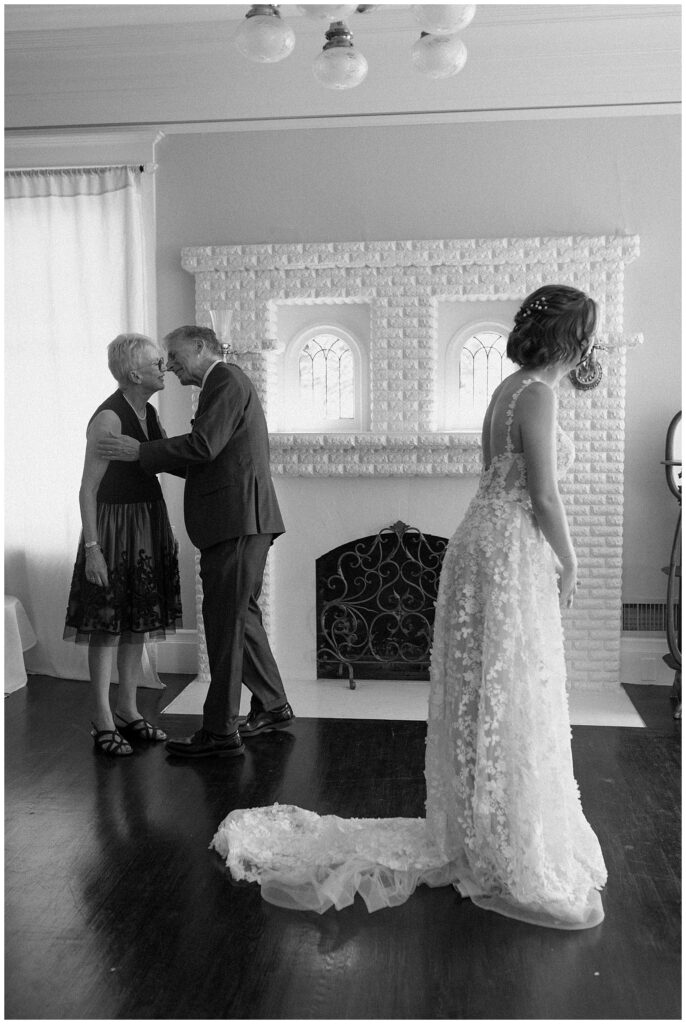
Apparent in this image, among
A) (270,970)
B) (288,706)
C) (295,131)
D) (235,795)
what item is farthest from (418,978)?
(295,131)

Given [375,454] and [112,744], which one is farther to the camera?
[375,454]

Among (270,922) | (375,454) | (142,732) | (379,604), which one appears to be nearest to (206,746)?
(142,732)

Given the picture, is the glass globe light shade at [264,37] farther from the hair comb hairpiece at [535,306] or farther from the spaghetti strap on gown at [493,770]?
the spaghetti strap on gown at [493,770]

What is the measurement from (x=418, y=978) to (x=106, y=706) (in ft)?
6.44

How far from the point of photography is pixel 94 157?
16.1 ft

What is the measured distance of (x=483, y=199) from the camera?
473 cm

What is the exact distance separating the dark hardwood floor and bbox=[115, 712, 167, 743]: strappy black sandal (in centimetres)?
21

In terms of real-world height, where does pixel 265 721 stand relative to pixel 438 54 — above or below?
below

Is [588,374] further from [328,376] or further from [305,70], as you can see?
[305,70]

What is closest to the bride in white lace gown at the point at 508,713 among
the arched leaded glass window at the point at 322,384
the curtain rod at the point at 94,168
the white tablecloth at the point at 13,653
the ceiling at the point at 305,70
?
the arched leaded glass window at the point at 322,384

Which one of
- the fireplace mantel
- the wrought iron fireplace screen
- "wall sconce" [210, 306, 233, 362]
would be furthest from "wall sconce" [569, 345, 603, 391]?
"wall sconce" [210, 306, 233, 362]

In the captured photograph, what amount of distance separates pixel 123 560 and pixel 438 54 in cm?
→ 215

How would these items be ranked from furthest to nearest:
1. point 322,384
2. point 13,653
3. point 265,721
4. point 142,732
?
point 322,384
point 13,653
point 265,721
point 142,732

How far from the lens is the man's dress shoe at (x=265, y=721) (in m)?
3.97
